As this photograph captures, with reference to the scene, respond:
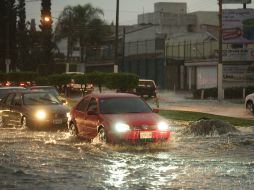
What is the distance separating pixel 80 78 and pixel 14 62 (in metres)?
33.4

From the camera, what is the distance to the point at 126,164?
1326 cm

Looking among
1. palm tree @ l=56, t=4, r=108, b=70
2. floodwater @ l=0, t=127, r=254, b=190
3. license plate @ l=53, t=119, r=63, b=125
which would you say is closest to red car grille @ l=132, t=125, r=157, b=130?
floodwater @ l=0, t=127, r=254, b=190

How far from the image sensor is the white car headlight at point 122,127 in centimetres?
1540

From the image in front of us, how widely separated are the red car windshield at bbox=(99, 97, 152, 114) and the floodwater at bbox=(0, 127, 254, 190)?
956 mm

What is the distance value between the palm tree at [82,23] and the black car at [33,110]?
63.3m

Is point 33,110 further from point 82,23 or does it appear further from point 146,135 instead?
point 82,23

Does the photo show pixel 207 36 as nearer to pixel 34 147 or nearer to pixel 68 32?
pixel 68 32

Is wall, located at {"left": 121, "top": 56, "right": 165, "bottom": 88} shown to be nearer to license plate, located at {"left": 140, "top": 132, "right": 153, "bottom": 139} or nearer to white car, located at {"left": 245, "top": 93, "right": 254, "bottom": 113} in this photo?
white car, located at {"left": 245, "top": 93, "right": 254, "bottom": 113}

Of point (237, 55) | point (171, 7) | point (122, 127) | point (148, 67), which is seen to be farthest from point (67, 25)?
point (122, 127)

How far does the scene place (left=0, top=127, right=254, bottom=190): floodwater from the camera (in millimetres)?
10943

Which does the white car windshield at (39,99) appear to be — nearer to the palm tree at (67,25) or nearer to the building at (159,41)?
the building at (159,41)

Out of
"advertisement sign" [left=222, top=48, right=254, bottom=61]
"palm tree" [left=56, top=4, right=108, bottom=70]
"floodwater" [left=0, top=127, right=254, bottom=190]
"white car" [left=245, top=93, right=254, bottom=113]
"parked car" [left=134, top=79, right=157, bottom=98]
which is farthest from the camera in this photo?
"palm tree" [left=56, top=4, right=108, bottom=70]

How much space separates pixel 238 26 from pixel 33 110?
29350 millimetres

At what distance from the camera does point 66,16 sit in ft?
288
